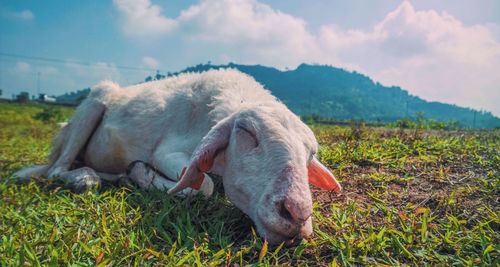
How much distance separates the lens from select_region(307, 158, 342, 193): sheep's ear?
3262 mm

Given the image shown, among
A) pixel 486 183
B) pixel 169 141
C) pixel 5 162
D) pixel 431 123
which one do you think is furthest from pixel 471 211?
pixel 431 123

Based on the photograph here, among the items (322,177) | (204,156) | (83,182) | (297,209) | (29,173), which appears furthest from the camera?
(29,173)

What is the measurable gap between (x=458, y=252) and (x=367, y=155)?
2.35m

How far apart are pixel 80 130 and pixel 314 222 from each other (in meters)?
4.12

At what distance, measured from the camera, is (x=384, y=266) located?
6.68ft

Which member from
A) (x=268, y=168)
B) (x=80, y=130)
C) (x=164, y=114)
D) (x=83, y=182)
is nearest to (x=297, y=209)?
(x=268, y=168)

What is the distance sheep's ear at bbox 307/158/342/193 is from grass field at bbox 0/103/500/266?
4.1 inches

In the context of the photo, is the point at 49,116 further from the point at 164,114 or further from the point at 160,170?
the point at 160,170

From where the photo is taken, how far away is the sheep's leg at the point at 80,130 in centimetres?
536

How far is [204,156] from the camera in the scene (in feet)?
10.1

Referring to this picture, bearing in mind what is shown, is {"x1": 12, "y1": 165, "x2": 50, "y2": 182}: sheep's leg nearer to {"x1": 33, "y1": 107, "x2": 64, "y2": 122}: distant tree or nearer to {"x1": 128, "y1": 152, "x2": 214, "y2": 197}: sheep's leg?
{"x1": 128, "y1": 152, "x2": 214, "y2": 197}: sheep's leg

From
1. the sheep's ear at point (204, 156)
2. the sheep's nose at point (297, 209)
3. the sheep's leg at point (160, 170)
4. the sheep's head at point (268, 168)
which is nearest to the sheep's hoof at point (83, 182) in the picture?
the sheep's leg at point (160, 170)

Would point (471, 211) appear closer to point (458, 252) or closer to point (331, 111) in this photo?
point (458, 252)

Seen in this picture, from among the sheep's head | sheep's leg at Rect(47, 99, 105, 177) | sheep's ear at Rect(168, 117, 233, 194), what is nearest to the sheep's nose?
the sheep's head
